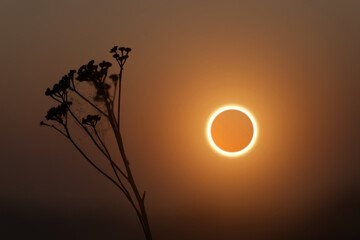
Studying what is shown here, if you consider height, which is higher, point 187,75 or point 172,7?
point 172,7

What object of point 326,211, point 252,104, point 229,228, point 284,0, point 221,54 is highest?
point 284,0

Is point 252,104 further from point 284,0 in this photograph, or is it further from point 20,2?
point 20,2

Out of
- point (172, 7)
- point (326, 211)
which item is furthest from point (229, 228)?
point (172, 7)

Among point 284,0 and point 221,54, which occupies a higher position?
point 284,0

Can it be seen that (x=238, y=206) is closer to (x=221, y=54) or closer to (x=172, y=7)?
(x=221, y=54)

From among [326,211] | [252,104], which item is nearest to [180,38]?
[252,104]

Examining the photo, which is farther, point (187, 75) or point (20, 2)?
point (20, 2)
